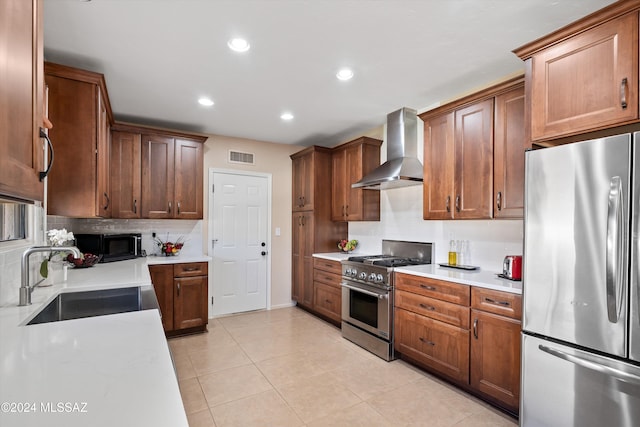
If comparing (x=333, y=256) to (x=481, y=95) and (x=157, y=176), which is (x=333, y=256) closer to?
(x=157, y=176)

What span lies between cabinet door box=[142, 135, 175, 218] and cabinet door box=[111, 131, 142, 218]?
0.07m

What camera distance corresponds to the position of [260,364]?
3.02 meters

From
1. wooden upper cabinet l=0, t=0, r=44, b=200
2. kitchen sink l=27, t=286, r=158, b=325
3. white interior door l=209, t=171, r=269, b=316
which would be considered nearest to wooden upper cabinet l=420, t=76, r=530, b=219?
kitchen sink l=27, t=286, r=158, b=325

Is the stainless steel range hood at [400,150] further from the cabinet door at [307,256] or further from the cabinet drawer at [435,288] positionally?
the cabinet door at [307,256]

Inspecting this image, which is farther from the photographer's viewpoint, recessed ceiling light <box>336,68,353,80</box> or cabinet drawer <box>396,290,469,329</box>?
recessed ceiling light <box>336,68,353,80</box>

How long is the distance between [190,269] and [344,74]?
2718 mm

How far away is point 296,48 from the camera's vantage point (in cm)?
234

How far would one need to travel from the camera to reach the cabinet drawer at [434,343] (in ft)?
8.23

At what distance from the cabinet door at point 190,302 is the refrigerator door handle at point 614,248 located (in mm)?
3638

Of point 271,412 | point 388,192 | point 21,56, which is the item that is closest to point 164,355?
point 21,56

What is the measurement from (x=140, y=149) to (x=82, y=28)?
1.84 m

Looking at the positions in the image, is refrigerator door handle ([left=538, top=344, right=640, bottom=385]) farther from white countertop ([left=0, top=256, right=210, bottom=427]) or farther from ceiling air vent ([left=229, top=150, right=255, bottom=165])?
ceiling air vent ([left=229, top=150, right=255, bottom=165])

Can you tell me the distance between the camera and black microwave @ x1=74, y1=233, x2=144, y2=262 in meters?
3.38

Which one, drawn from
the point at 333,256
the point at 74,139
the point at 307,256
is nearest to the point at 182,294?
the point at 307,256
